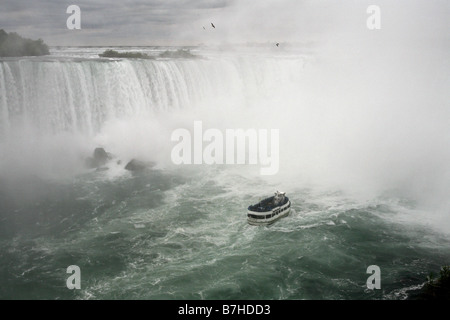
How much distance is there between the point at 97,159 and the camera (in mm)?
30469

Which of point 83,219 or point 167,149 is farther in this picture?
point 167,149

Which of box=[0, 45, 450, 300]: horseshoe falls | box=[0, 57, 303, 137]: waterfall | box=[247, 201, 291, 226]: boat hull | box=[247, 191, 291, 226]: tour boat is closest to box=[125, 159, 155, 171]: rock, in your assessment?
box=[0, 45, 450, 300]: horseshoe falls

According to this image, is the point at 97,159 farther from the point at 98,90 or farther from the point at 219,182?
the point at 219,182

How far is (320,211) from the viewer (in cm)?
2250

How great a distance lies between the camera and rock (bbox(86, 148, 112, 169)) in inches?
1193

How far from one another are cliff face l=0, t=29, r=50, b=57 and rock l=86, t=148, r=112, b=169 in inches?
699

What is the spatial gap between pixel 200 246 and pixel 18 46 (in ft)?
115

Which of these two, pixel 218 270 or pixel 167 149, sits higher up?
pixel 167 149

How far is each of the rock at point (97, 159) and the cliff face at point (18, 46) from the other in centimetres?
1776

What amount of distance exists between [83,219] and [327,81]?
33837 mm

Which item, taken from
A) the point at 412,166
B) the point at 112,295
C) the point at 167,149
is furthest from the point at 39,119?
the point at 412,166

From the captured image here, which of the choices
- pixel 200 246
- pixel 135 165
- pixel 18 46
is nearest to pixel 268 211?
pixel 200 246

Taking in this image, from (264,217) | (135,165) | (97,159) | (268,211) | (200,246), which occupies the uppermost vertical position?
(97,159)
